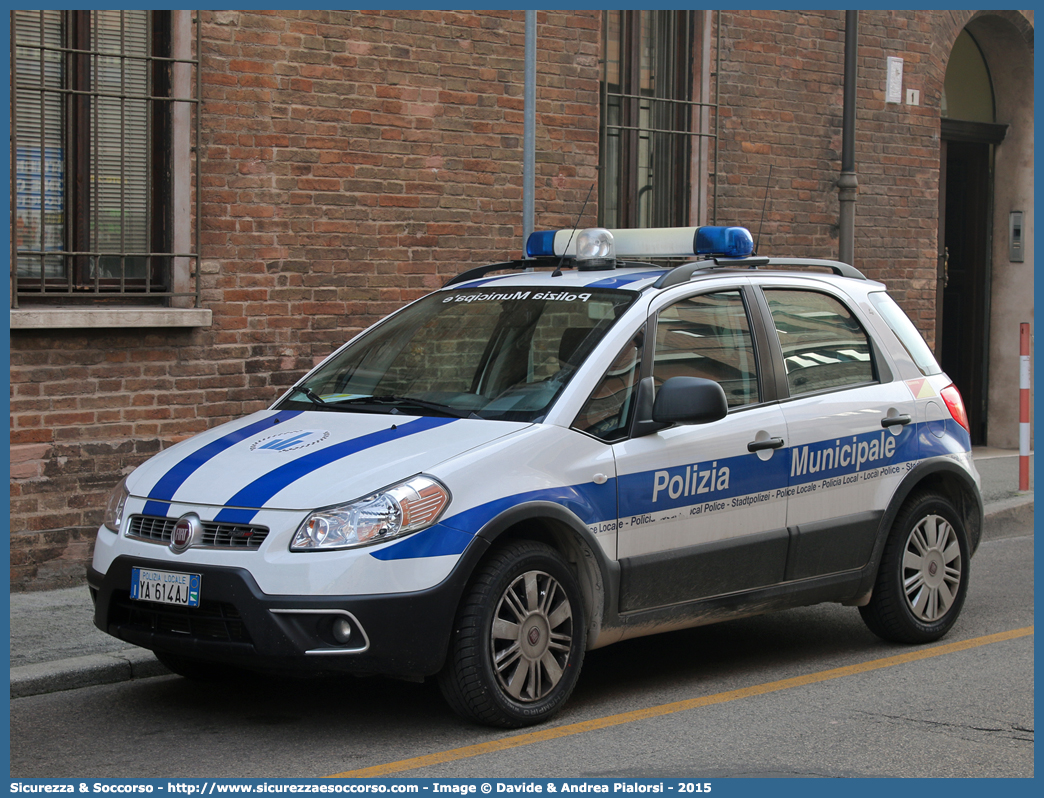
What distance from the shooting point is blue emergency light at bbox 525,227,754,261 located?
21.0ft

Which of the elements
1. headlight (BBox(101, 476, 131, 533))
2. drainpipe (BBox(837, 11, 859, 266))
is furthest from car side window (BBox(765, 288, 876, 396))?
drainpipe (BBox(837, 11, 859, 266))

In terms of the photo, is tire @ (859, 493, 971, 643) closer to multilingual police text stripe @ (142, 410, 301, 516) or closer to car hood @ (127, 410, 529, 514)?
car hood @ (127, 410, 529, 514)

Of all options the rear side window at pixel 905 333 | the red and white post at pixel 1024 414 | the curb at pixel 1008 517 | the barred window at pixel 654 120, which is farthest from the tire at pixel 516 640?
the red and white post at pixel 1024 414

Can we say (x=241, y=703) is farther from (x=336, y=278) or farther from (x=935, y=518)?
(x=336, y=278)

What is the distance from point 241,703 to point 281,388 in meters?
3.74

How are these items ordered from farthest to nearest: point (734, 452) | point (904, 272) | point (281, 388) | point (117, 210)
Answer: point (904, 272)
point (281, 388)
point (117, 210)
point (734, 452)

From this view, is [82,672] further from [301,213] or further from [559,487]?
[301,213]

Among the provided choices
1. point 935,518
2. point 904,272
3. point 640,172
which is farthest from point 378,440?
point 904,272

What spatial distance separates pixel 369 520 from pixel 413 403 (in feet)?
2.97

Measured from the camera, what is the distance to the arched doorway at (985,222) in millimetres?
14438

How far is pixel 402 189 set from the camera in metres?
9.73

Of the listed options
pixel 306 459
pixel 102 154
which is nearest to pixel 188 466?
pixel 306 459

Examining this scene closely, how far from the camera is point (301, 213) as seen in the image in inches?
362

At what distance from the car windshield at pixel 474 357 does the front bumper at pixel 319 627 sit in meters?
0.85
